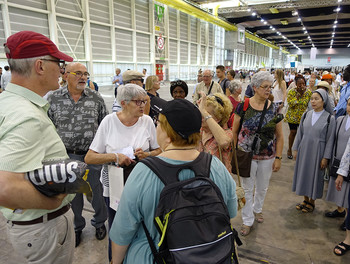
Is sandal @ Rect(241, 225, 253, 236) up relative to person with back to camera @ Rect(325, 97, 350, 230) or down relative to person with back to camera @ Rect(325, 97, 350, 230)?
down

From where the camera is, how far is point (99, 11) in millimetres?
14062

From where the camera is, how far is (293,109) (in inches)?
199

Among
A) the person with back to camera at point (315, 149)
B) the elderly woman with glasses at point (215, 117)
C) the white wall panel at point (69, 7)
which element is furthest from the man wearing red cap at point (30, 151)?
the white wall panel at point (69, 7)

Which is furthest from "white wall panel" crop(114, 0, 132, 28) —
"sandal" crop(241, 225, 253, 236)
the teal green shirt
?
the teal green shirt

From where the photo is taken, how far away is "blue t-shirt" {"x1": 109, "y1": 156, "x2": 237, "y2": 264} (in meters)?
A: 1.08

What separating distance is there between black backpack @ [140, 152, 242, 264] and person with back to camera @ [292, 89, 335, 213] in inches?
102

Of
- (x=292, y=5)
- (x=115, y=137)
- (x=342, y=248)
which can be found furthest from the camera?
(x=292, y=5)

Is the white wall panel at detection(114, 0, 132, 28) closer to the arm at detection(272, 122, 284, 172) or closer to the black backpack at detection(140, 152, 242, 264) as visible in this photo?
the arm at detection(272, 122, 284, 172)

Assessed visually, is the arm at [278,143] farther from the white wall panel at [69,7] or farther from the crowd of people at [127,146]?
the white wall panel at [69,7]

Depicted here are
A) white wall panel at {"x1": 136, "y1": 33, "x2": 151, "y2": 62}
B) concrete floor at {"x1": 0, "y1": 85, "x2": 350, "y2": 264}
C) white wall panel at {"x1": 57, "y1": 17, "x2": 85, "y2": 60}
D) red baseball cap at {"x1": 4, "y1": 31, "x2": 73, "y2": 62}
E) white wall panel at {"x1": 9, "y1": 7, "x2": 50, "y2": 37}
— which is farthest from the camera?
white wall panel at {"x1": 136, "y1": 33, "x2": 151, "y2": 62}

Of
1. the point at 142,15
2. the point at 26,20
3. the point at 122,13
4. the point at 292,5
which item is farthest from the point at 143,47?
the point at 292,5

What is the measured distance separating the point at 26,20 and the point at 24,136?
1262 centimetres

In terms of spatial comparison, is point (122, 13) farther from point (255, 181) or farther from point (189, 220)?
point (189, 220)

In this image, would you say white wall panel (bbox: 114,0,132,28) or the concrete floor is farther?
white wall panel (bbox: 114,0,132,28)
